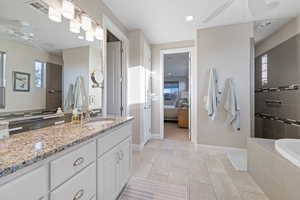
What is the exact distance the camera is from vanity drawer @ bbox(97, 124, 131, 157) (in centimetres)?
124

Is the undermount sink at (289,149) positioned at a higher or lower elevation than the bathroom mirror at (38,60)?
lower

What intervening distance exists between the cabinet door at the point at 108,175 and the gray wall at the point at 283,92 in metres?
3.31

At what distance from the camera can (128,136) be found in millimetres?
1856

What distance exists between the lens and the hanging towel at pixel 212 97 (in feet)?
9.58

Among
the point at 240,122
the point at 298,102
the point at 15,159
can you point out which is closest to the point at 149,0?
the point at 15,159

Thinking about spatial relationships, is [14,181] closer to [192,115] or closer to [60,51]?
[60,51]

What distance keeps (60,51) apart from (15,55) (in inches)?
18.4

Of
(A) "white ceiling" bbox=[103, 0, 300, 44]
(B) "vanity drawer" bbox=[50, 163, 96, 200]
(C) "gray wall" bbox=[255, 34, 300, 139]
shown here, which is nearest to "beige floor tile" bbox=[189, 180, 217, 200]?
(B) "vanity drawer" bbox=[50, 163, 96, 200]

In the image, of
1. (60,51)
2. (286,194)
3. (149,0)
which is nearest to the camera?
(286,194)

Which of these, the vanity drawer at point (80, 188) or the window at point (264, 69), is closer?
the vanity drawer at point (80, 188)

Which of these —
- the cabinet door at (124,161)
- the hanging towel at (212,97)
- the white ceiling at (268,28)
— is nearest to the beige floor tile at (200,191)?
the cabinet door at (124,161)

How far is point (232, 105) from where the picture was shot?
2814mm

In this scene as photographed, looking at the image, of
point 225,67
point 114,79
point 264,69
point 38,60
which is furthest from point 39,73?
point 264,69

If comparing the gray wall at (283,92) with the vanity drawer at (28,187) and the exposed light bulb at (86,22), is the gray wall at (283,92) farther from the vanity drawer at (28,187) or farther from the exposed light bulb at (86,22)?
the vanity drawer at (28,187)
